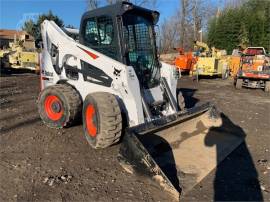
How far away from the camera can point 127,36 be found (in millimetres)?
5402

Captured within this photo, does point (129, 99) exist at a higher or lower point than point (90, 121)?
higher

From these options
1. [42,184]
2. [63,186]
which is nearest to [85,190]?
[63,186]

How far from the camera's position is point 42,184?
3.86m

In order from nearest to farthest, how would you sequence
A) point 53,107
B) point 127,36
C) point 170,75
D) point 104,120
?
point 104,120 → point 127,36 → point 53,107 → point 170,75

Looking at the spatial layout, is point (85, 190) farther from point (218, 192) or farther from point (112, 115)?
point (218, 192)

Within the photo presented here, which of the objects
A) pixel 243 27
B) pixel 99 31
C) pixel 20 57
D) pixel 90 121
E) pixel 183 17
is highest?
pixel 183 17

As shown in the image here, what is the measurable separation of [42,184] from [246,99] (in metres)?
8.66

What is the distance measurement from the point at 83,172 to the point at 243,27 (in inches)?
1024

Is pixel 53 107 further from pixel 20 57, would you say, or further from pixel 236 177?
pixel 20 57

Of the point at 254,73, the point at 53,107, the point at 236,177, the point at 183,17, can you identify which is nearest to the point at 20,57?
the point at 254,73

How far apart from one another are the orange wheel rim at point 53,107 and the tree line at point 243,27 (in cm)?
2271

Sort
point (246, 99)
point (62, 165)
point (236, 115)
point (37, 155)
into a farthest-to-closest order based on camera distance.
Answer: point (246, 99) → point (236, 115) → point (37, 155) → point (62, 165)

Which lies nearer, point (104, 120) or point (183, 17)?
point (104, 120)

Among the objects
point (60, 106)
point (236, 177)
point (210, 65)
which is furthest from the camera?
point (210, 65)
